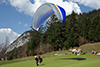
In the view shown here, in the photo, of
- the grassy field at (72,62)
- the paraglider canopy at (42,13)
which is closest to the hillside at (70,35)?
the grassy field at (72,62)

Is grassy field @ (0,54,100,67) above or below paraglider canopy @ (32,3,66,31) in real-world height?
below

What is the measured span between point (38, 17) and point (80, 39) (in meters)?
27.7

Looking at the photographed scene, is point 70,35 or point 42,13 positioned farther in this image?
point 70,35

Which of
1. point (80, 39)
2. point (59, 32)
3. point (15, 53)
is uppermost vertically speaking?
point (59, 32)

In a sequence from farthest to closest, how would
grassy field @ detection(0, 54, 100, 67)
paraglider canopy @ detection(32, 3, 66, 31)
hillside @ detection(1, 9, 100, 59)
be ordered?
hillside @ detection(1, 9, 100, 59)
paraglider canopy @ detection(32, 3, 66, 31)
grassy field @ detection(0, 54, 100, 67)

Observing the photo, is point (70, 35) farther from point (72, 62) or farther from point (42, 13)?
point (72, 62)

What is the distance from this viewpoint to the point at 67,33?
37438 mm

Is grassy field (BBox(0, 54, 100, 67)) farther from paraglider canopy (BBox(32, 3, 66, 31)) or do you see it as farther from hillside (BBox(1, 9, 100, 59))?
hillside (BBox(1, 9, 100, 59))

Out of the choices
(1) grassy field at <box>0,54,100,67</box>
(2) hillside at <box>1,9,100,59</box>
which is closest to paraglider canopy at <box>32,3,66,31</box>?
(1) grassy field at <box>0,54,100,67</box>

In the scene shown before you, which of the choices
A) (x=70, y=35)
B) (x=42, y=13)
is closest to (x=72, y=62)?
(x=42, y=13)

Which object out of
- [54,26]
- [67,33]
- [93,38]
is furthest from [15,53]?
[93,38]

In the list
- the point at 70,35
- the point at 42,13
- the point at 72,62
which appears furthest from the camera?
the point at 70,35

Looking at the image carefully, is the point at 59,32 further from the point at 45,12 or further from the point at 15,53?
the point at 45,12

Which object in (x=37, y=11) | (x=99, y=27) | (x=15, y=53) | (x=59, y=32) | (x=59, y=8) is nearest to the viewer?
(x=59, y=8)
